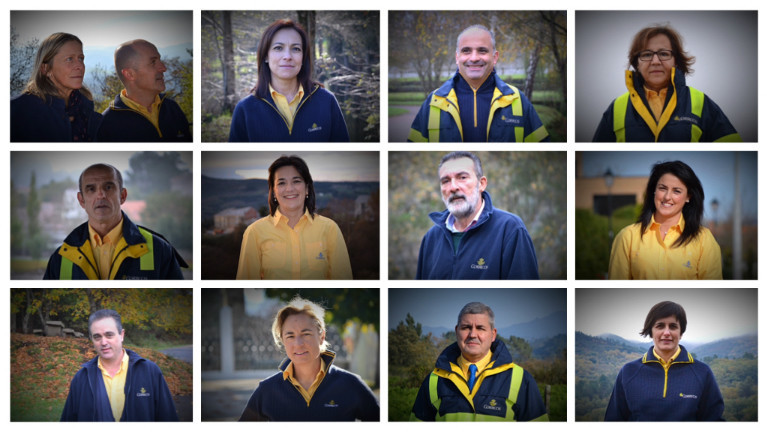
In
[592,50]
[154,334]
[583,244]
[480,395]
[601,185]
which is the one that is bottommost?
[480,395]

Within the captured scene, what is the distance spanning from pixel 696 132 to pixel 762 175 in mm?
388

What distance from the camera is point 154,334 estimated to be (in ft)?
15.1

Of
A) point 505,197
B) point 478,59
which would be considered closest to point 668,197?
point 505,197

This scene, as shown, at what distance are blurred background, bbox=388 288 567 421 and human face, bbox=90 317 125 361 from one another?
55.1 inches

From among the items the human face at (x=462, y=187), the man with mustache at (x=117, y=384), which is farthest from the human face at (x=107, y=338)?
the human face at (x=462, y=187)

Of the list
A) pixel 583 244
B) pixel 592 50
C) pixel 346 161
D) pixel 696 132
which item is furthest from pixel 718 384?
pixel 346 161

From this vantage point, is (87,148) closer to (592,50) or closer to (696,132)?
(592,50)

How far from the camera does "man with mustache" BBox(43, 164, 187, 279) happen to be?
179 inches

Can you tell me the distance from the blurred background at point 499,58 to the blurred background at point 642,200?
0.29 metres

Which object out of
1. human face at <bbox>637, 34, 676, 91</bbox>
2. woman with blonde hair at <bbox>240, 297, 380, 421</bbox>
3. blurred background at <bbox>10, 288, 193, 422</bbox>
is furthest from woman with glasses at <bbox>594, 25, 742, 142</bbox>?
blurred background at <bbox>10, 288, 193, 422</bbox>

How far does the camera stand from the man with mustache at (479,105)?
452 centimetres

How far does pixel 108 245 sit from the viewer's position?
4543 millimetres

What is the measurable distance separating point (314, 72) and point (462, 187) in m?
0.95

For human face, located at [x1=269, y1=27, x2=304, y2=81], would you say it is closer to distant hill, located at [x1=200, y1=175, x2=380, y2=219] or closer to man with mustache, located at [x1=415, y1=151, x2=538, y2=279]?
distant hill, located at [x1=200, y1=175, x2=380, y2=219]
